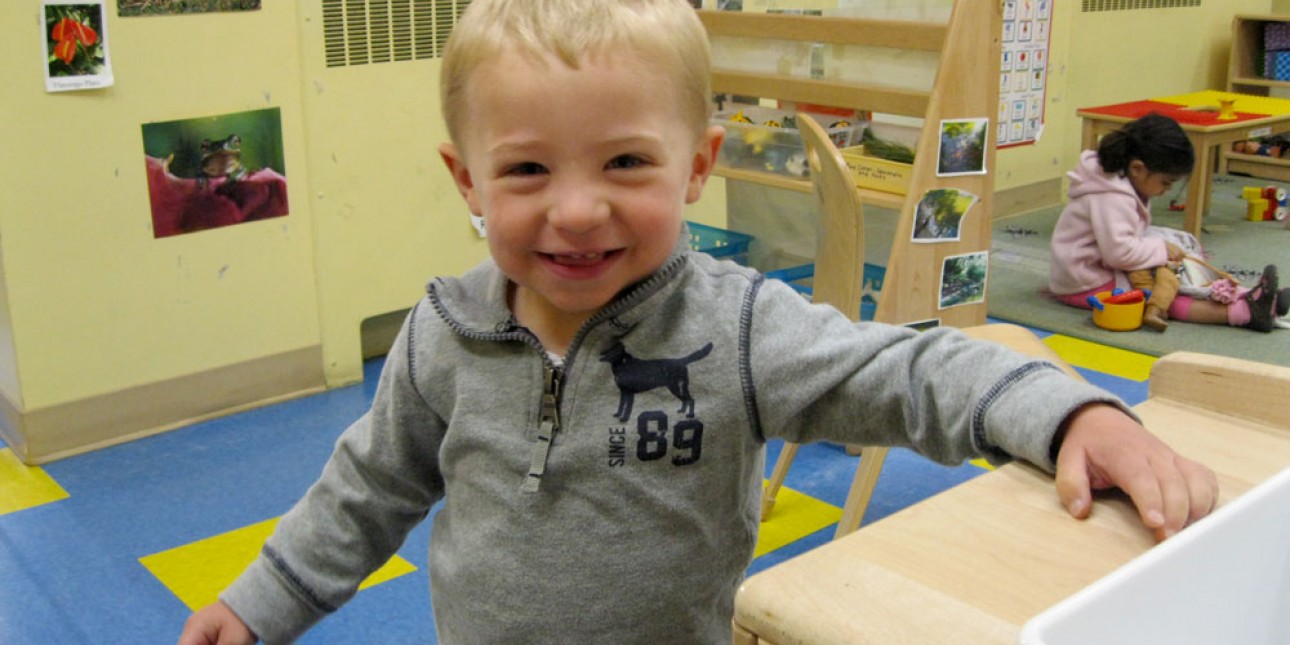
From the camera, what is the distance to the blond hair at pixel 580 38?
2.78ft

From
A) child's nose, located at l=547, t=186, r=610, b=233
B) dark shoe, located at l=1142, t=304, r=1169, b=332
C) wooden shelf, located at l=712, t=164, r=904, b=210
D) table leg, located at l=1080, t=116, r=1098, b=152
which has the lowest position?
dark shoe, located at l=1142, t=304, r=1169, b=332

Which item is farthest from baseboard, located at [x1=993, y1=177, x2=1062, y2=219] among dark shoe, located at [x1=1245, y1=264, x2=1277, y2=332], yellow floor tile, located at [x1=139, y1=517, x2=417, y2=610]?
yellow floor tile, located at [x1=139, y1=517, x2=417, y2=610]

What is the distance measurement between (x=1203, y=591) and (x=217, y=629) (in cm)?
79

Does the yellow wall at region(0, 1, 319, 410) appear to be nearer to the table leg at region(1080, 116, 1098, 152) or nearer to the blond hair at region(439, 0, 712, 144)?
the blond hair at region(439, 0, 712, 144)

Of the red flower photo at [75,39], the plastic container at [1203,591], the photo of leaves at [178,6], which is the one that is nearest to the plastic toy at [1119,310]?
the photo of leaves at [178,6]

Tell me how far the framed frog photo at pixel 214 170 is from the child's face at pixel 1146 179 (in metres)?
2.50

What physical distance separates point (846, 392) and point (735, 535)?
0.57 feet

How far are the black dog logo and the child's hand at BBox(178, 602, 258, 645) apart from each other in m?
0.39

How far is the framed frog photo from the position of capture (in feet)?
8.95

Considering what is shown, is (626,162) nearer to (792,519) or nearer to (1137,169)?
(792,519)

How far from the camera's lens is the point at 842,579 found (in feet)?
2.03

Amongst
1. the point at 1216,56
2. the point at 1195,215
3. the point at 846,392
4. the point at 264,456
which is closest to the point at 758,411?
the point at 846,392

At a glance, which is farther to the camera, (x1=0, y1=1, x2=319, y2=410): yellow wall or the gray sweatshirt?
(x1=0, y1=1, x2=319, y2=410): yellow wall

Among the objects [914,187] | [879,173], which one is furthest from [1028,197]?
[914,187]
